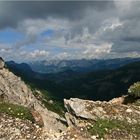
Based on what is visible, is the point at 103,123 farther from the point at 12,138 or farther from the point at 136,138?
the point at 12,138

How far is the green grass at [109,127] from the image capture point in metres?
22.4

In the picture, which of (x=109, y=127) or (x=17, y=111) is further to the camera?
(x=17, y=111)

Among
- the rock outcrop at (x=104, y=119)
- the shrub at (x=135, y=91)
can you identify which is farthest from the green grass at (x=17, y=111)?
the shrub at (x=135, y=91)

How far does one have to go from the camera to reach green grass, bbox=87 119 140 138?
73.6 ft

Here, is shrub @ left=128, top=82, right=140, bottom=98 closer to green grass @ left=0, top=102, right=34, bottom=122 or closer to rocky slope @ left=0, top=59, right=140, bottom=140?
rocky slope @ left=0, top=59, right=140, bottom=140

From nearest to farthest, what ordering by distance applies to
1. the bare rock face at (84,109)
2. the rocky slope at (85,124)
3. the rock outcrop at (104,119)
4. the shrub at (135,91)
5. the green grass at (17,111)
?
1. the rocky slope at (85,124)
2. the rock outcrop at (104,119)
3. the bare rock face at (84,109)
4. the green grass at (17,111)
5. the shrub at (135,91)

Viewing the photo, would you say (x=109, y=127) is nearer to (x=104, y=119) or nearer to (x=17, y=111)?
(x=104, y=119)

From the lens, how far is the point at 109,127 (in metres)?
23.0

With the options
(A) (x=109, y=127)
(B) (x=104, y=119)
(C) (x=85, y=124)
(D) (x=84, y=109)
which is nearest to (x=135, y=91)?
(D) (x=84, y=109)

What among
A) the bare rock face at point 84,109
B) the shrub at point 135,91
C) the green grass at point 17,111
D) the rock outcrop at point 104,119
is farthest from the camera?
the shrub at point 135,91

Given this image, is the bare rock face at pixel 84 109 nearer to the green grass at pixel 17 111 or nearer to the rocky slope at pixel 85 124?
the rocky slope at pixel 85 124

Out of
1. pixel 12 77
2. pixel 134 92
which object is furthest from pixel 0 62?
pixel 134 92

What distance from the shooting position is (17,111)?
87.7 feet

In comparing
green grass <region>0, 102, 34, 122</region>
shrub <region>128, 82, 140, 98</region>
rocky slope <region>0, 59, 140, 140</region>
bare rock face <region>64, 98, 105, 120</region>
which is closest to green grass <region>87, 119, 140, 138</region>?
rocky slope <region>0, 59, 140, 140</region>
